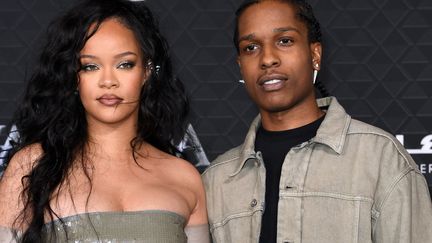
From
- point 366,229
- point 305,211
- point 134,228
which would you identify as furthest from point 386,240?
point 134,228

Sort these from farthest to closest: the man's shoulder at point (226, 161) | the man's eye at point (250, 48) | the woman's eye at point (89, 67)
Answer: the man's shoulder at point (226, 161) < the man's eye at point (250, 48) < the woman's eye at point (89, 67)

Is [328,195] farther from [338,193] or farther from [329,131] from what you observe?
[329,131]

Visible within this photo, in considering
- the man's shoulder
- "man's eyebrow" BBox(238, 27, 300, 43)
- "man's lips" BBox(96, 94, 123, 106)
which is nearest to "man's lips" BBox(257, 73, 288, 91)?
"man's eyebrow" BBox(238, 27, 300, 43)

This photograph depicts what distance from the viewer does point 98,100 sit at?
2266 millimetres

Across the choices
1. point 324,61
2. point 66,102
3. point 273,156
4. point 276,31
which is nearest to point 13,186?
point 66,102

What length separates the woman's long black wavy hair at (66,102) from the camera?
221 cm

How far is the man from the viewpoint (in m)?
2.19

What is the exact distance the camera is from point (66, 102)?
235 cm

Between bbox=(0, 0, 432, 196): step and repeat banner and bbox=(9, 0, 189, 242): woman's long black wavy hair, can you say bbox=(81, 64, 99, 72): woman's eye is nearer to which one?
bbox=(9, 0, 189, 242): woman's long black wavy hair

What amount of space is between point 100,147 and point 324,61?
2.85ft

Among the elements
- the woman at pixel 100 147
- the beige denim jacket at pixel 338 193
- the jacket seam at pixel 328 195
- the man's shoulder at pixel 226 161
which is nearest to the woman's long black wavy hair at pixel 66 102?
the woman at pixel 100 147

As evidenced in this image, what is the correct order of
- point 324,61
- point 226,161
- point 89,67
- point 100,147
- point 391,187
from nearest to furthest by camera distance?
point 391,187 → point 89,67 → point 100,147 → point 226,161 → point 324,61

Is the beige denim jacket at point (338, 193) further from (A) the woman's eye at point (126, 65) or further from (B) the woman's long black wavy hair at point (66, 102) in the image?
(A) the woman's eye at point (126, 65)

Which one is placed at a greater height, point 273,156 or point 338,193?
point 273,156
